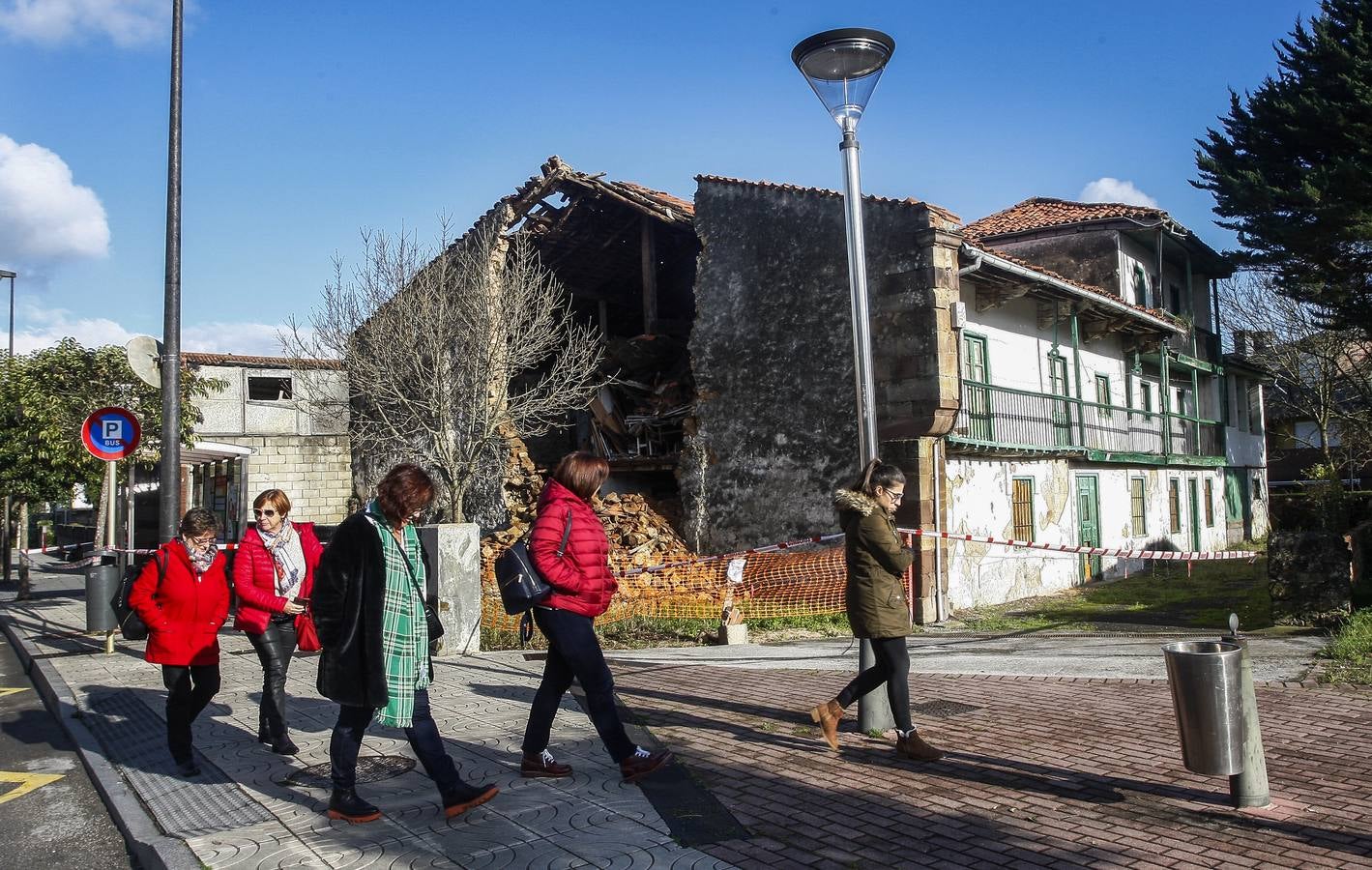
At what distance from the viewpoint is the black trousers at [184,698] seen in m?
5.41

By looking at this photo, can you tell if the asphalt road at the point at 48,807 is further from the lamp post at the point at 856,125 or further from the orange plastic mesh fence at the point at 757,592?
the orange plastic mesh fence at the point at 757,592

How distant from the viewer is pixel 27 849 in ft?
15.3

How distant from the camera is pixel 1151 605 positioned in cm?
1419

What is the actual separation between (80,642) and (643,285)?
1086 cm

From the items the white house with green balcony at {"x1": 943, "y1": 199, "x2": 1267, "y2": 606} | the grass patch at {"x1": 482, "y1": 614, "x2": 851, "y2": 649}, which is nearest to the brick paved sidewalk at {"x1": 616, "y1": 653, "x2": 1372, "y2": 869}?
the grass patch at {"x1": 482, "y1": 614, "x2": 851, "y2": 649}

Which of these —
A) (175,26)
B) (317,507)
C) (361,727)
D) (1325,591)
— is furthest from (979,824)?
(317,507)

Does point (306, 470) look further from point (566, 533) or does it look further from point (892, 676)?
point (892, 676)

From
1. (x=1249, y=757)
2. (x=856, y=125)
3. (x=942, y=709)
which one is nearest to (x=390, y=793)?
(x=942, y=709)

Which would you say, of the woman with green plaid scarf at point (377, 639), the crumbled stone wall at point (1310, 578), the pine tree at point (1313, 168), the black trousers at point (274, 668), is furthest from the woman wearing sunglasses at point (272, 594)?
the pine tree at point (1313, 168)

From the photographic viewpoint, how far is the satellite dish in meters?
10.2

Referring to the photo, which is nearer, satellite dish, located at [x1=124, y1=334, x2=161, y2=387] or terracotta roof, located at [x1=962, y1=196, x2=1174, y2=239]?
satellite dish, located at [x1=124, y1=334, x2=161, y2=387]

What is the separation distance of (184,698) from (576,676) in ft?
7.30

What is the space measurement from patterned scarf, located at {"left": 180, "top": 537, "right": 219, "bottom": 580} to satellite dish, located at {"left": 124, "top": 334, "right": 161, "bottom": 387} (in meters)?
5.03

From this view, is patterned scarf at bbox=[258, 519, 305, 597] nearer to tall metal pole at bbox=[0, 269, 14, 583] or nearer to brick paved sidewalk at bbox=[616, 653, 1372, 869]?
brick paved sidewalk at bbox=[616, 653, 1372, 869]
